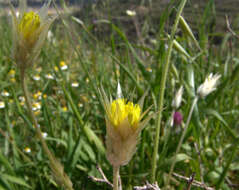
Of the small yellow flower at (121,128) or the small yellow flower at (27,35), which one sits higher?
the small yellow flower at (27,35)

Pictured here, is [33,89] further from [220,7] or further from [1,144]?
[220,7]

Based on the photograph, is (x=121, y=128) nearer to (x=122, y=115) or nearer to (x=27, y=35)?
(x=122, y=115)

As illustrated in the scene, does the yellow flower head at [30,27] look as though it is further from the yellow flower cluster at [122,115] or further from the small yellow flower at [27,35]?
the yellow flower cluster at [122,115]

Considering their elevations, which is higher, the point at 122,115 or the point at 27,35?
the point at 27,35

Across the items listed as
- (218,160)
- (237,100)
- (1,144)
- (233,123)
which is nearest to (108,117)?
(218,160)

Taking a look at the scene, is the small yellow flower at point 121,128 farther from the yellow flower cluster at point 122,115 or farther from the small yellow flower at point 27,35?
the small yellow flower at point 27,35

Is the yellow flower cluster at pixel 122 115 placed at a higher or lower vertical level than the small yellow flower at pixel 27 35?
lower

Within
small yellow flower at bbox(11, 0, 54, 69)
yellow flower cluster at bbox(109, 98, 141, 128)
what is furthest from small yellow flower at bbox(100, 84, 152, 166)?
small yellow flower at bbox(11, 0, 54, 69)

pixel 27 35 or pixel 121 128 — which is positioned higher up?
pixel 27 35

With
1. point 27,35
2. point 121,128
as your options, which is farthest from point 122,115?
point 27,35

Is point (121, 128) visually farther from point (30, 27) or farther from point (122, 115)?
point (30, 27)

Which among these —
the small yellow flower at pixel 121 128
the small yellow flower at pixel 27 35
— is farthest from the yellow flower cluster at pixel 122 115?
the small yellow flower at pixel 27 35
